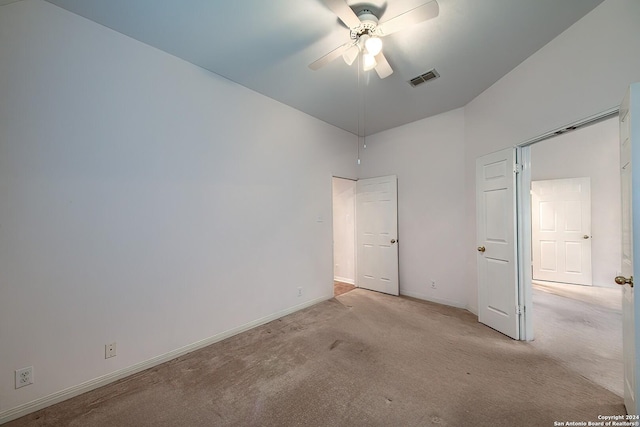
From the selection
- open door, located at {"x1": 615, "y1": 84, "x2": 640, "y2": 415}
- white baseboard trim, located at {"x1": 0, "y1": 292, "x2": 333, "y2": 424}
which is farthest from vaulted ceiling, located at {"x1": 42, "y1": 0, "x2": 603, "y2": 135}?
white baseboard trim, located at {"x1": 0, "y1": 292, "x2": 333, "y2": 424}

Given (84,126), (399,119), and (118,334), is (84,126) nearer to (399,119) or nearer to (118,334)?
(118,334)

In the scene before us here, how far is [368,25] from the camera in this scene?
191 centimetres

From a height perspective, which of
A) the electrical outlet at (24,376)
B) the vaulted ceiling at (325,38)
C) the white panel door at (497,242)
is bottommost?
the electrical outlet at (24,376)

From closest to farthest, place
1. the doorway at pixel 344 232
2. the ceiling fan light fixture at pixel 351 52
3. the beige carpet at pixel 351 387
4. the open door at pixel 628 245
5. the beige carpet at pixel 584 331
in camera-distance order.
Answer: the open door at pixel 628 245 < the beige carpet at pixel 351 387 < the ceiling fan light fixture at pixel 351 52 < the beige carpet at pixel 584 331 < the doorway at pixel 344 232

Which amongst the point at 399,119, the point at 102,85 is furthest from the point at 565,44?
the point at 102,85

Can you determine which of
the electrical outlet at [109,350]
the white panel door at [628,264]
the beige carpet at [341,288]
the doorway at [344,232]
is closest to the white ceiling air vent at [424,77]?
the white panel door at [628,264]

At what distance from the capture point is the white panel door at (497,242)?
2.75m

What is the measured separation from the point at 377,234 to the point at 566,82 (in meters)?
3.01

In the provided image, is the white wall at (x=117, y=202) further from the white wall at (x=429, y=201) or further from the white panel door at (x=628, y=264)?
the white panel door at (x=628, y=264)

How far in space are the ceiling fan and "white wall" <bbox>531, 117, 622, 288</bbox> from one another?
4742 mm

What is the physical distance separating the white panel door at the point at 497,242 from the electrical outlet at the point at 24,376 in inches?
167

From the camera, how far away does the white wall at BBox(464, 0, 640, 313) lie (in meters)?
1.74

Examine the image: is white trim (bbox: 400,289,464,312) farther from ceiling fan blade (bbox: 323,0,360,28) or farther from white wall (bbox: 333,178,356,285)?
ceiling fan blade (bbox: 323,0,360,28)

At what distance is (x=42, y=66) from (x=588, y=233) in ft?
25.5
